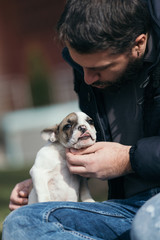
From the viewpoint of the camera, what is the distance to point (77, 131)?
3.34 meters

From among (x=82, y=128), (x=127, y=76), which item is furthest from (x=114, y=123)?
(x=127, y=76)

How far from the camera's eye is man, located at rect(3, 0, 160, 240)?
273 centimetres

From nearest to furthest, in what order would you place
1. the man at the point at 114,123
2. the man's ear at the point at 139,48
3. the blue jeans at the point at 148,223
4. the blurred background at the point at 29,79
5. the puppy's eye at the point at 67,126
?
the blue jeans at the point at 148,223 < the man at the point at 114,123 < the man's ear at the point at 139,48 < the puppy's eye at the point at 67,126 < the blurred background at the point at 29,79

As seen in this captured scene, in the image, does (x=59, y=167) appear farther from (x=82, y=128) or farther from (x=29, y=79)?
(x=29, y=79)

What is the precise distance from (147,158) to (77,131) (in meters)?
0.76

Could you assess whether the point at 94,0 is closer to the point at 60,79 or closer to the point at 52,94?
the point at 52,94

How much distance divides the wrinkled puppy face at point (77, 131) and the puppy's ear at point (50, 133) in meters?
0.04

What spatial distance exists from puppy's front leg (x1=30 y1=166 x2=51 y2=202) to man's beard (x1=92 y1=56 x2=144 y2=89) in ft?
2.69

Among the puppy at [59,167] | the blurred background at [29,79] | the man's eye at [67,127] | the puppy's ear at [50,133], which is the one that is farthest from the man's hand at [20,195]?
the blurred background at [29,79]

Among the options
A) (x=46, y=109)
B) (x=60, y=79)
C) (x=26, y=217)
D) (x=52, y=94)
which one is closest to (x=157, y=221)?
(x=26, y=217)

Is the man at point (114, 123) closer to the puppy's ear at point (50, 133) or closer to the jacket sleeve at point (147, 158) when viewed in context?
the jacket sleeve at point (147, 158)

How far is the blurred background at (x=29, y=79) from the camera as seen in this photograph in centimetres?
1169

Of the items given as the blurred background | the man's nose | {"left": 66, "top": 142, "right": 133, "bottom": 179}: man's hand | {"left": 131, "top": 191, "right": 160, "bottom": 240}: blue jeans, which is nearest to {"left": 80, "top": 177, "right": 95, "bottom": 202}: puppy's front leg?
{"left": 66, "top": 142, "right": 133, "bottom": 179}: man's hand

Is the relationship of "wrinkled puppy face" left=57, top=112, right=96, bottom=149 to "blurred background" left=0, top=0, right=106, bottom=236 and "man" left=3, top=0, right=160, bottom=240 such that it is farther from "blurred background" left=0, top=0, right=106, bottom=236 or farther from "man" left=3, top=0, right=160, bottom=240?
"blurred background" left=0, top=0, right=106, bottom=236
